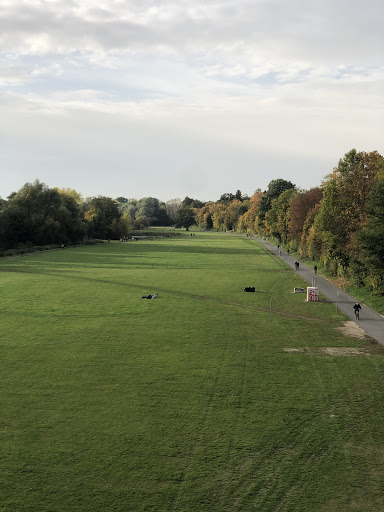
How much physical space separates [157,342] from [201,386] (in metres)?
7.91

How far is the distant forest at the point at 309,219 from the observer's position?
141 ft

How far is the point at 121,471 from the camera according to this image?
14398 millimetres

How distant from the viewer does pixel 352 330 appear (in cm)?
3225

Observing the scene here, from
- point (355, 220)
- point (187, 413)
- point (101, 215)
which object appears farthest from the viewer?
point (101, 215)

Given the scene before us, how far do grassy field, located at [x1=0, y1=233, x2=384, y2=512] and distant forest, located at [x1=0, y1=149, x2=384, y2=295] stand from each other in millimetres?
12118

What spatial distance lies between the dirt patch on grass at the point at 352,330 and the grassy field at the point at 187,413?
656 millimetres

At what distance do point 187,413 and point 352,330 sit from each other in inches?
704

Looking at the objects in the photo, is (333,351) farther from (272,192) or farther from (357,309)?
(272,192)

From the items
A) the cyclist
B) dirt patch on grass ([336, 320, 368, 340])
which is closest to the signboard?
the cyclist

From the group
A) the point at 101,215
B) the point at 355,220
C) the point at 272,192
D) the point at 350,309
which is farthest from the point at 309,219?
the point at 101,215

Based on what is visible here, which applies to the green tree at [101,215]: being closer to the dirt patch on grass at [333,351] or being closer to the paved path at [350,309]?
the paved path at [350,309]

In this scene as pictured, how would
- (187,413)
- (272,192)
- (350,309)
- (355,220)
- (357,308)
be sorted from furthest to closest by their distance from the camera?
(272,192) < (355,220) < (350,309) < (357,308) < (187,413)

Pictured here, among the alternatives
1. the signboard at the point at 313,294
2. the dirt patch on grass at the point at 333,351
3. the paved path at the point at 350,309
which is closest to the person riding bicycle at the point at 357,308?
the paved path at the point at 350,309

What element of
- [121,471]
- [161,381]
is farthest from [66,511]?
[161,381]
